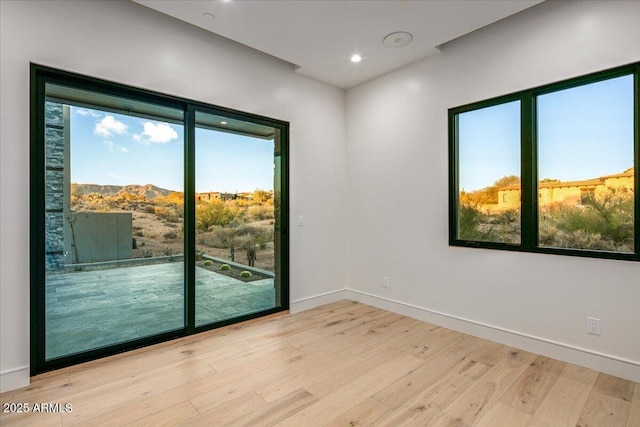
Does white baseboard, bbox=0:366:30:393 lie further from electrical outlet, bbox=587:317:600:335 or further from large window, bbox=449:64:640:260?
electrical outlet, bbox=587:317:600:335

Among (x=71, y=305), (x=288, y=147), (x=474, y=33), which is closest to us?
(x=71, y=305)

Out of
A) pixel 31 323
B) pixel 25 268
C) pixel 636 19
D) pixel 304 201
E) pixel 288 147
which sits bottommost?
pixel 31 323

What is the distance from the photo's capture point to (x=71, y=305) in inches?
103

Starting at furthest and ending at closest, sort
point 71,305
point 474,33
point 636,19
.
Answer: point 474,33 < point 71,305 < point 636,19

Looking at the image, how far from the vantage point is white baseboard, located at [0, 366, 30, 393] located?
2.22m

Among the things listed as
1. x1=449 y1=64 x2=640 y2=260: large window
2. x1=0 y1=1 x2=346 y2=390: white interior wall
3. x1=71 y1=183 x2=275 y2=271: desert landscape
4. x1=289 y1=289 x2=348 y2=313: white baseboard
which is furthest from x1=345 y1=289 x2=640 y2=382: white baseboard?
x1=71 y1=183 x2=275 y2=271: desert landscape

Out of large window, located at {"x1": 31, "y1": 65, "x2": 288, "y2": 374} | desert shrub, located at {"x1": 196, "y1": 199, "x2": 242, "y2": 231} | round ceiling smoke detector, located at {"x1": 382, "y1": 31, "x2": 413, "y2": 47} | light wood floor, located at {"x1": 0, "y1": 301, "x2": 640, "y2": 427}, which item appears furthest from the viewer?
desert shrub, located at {"x1": 196, "y1": 199, "x2": 242, "y2": 231}

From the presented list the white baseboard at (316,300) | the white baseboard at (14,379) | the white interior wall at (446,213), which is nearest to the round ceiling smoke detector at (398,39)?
the white interior wall at (446,213)

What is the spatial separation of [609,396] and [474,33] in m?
3.20

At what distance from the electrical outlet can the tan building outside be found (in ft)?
3.00

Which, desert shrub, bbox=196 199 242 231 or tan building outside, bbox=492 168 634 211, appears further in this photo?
desert shrub, bbox=196 199 242 231

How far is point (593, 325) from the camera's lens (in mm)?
2512

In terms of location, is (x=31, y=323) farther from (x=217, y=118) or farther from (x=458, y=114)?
(x=458, y=114)

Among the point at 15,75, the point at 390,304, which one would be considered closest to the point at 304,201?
the point at 390,304
